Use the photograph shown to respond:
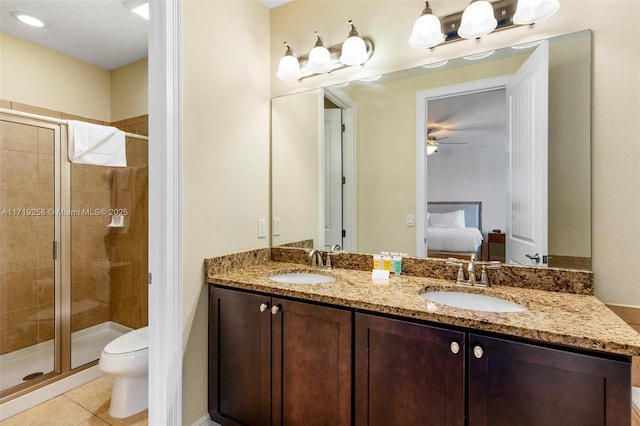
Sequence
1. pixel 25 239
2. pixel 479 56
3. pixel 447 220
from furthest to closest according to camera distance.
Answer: pixel 25 239 → pixel 447 220 → pixel 479 56

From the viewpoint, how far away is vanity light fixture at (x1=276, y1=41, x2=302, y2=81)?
195cm

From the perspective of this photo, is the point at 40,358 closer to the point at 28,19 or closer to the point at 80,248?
the point at 80,248

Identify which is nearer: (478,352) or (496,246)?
(478,352)

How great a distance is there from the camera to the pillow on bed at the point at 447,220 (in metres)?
1.58

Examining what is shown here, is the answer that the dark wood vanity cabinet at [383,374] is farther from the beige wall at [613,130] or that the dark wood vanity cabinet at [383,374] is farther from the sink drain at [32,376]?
the sink drain at [32,376]

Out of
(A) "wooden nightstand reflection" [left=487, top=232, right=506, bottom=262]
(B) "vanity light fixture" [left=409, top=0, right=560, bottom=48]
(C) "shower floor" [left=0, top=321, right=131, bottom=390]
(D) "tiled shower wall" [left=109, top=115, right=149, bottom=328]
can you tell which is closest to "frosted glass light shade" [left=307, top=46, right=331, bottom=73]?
(B) "vanity light fixture" [left=409, top=0, right=560, bottom=48]

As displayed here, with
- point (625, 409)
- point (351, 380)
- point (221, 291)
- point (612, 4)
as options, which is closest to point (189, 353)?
point (221, 291)

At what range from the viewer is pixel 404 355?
3.64 ft

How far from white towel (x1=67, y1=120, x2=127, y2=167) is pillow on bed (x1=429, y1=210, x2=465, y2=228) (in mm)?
2644

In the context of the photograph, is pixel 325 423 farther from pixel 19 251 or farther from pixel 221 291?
pixel 19 251

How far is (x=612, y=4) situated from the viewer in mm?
1270

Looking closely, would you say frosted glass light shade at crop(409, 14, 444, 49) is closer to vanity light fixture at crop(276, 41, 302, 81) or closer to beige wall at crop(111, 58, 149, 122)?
vanity light fixture at crop(276, 41, 302, 81)

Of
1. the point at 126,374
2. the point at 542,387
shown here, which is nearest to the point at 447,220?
the point at 542,387

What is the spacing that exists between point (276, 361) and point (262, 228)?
876mm
